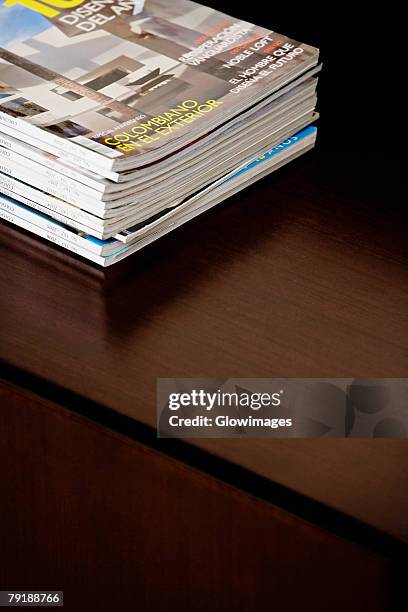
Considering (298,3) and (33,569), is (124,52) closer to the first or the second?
(298,3)

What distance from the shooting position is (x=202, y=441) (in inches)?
25.0

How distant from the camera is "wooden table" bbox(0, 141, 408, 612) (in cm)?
62

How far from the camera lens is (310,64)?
85cm

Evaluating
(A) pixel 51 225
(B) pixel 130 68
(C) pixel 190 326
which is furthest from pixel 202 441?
(B) pixel 130 68

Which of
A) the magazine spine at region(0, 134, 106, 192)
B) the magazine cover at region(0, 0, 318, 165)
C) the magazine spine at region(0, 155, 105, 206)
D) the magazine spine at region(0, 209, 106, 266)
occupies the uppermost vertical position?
the magazine cover at region(0, 0, 318, 165)

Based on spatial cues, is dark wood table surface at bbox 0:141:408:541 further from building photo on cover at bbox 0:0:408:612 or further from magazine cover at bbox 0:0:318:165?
magazine cover at bbox 0:0:318:165

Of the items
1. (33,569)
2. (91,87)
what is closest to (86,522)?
(33,569)

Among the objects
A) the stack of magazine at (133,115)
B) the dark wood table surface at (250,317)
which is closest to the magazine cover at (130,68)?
the stack of magazine at (133,115)

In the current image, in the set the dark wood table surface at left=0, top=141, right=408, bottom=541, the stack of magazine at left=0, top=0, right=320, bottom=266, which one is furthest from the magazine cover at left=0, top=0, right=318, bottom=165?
the dark wood table surface at left=0, top=141, right=408, bottom=541

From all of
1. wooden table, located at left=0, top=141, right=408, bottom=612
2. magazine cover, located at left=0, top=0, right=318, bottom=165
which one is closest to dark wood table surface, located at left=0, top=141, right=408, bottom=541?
wooden table, located at left=0, top=141, right=408, bottom=612

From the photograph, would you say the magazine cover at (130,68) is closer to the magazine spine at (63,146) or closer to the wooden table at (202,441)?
the magazine spine at (63,146)

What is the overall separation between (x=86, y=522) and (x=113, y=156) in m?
0.27

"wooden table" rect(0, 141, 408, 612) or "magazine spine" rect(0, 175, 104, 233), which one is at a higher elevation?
"magazine spine" rect(0, 175, 104, 233)

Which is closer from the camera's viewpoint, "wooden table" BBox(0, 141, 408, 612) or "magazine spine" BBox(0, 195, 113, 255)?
"wooden table" BBox(0, 141, 408, 612)
